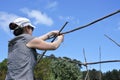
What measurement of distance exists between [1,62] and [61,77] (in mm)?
17595

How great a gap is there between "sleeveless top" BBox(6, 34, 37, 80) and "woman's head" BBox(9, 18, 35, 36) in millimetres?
79

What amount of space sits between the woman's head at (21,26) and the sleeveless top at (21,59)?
0.08 m

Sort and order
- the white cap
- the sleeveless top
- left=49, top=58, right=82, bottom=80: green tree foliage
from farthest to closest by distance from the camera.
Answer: left=49, top=58, right=82, bottom=80: green tree foliage < the white cap < the sleeveless top

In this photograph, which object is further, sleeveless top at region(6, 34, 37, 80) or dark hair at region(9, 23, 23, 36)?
dark hair at region(9, 23, 23, 36)

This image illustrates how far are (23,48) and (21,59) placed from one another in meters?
0.14

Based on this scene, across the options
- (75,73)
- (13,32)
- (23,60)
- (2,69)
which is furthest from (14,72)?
(2,69)

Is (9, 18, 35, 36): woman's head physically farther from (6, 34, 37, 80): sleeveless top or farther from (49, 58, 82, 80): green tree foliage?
(49, 58, 82, 80): green tree foliage

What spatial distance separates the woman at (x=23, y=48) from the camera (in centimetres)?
469

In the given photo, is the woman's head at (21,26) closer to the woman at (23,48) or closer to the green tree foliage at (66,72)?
the woman at (23,48)

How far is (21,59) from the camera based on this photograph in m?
4.75

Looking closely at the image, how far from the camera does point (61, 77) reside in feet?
193

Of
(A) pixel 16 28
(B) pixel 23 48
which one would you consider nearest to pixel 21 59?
(B) pixel 23 48

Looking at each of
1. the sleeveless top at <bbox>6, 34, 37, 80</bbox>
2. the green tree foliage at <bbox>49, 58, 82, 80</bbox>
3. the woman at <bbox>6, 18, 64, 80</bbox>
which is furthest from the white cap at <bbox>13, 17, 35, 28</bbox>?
the green tree foliage at <bbox>49, 58, 82, 80</bbox>

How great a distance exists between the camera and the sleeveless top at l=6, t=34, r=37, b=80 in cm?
466
